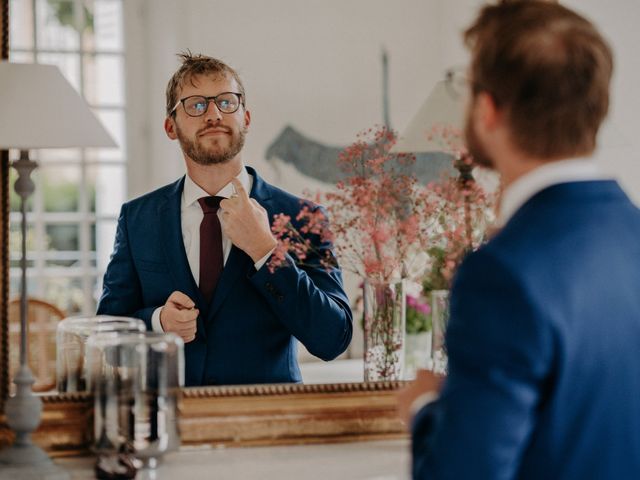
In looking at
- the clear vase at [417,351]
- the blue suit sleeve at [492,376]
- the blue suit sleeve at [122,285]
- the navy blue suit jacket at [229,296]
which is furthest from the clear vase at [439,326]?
the blue suit sleeve at [492,376]

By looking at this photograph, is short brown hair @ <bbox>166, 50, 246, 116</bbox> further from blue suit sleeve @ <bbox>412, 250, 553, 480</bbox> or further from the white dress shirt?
blue suit sleeve @ <bbox>412, 250, 553, 480</bbox>

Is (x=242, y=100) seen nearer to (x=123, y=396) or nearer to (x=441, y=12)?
(x=441, y=12)

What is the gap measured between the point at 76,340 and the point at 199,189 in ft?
1.27

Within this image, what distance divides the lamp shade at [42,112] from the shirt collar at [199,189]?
202mm

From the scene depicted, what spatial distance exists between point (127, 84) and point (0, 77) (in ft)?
0.79

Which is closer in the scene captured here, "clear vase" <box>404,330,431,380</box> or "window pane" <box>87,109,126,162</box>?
"window pane" <box>87,109,126,162</box>

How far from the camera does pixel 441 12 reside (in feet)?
6.15

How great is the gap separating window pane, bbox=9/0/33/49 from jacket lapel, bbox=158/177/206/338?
0.39m

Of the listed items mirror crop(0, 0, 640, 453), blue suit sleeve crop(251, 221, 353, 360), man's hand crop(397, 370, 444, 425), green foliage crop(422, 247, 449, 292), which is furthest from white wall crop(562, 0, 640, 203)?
man's hand crop(397, 370, 444, 425)

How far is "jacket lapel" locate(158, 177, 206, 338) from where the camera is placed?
182 cm

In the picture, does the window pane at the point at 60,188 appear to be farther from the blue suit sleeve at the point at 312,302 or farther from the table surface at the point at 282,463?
the table surface at the point at 282,463

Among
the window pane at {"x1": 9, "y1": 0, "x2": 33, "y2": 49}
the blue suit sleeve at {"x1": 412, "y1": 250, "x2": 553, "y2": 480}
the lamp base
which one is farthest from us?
the window pane at {"x1": 9, "y1": 0, "x2": 33, "y2": 49}

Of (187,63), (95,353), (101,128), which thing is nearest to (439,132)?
(187,63)

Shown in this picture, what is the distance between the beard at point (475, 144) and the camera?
3.56 feet
